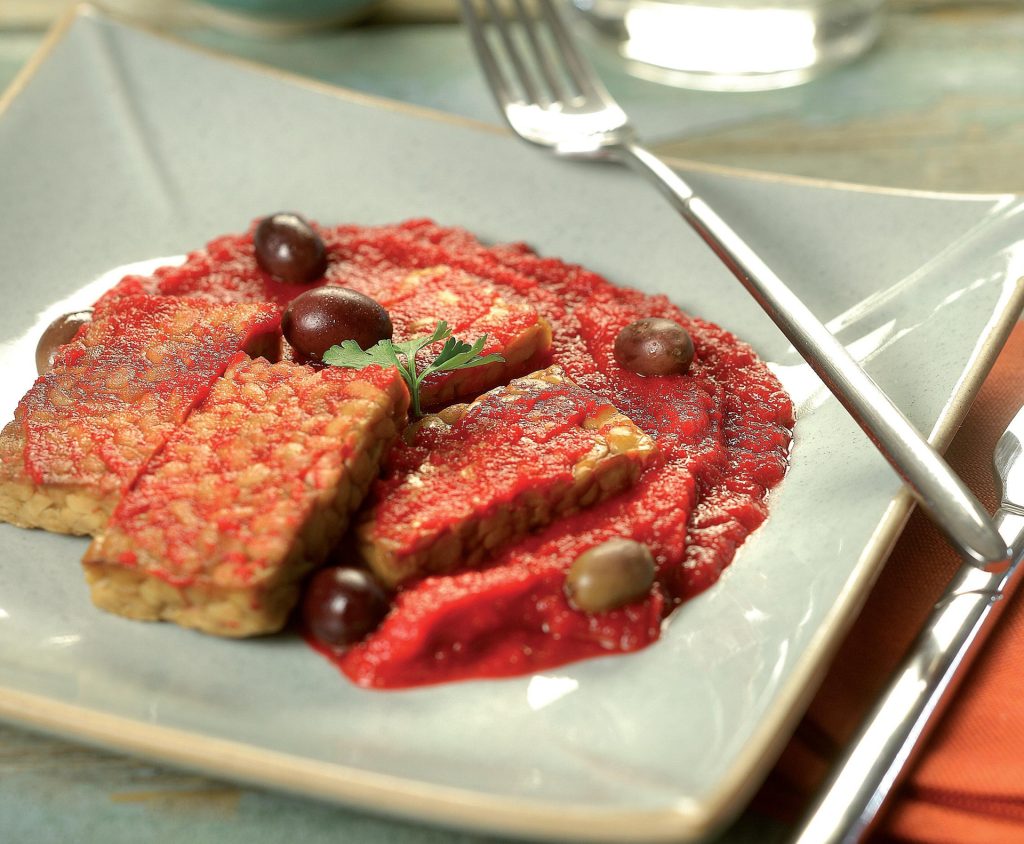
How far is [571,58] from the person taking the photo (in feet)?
Result: 13.9

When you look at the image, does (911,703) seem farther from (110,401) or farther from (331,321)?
(110,401)

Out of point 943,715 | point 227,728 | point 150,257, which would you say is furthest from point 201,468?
point 943,715

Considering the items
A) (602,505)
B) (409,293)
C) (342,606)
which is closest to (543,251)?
(409,293)

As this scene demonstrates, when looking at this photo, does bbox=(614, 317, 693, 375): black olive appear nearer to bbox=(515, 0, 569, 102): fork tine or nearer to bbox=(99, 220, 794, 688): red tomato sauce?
bbox=(99, 220, 794, 688): red tomato sauce

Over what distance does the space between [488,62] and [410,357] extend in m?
1.76

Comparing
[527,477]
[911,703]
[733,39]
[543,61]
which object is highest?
[543,61]

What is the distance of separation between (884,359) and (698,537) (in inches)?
33.6

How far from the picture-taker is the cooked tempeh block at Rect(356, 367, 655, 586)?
2.51 metres

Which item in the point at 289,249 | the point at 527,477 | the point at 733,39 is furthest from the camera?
the point at 733,39

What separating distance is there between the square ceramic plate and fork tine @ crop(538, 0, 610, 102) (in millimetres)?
457

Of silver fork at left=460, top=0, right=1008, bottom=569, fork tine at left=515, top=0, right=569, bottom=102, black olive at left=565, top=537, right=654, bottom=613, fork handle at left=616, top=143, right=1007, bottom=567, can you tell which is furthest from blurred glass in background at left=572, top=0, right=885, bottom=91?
black olive at left=565, top=537, right=654, bottom=613

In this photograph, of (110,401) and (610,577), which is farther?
(110,401)

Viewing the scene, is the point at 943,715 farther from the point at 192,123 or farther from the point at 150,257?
the point at 192,123

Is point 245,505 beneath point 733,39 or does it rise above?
above
